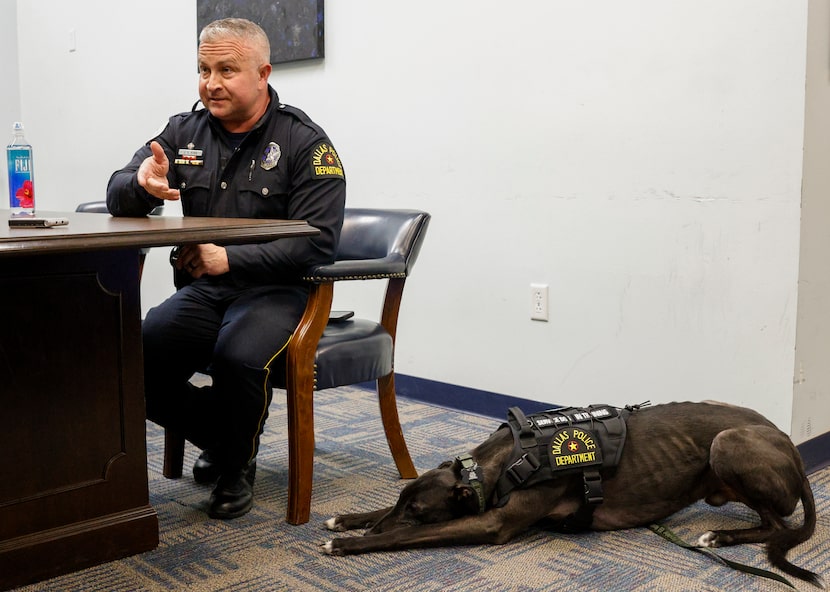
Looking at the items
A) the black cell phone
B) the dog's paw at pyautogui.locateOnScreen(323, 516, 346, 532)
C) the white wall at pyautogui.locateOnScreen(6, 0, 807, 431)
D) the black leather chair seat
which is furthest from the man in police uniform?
the white wall at pyautogui.locateOnScreen(6, 0, 807, 431)

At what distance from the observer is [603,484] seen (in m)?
1.97

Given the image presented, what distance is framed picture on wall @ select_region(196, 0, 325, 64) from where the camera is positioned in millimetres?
3461

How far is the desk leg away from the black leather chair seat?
44 centimetres

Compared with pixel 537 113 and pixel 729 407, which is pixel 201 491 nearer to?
pixel 729 407

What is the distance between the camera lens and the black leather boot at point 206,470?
2.35 metres

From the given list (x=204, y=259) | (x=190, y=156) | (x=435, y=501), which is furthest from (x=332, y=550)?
(x=190, y=156)

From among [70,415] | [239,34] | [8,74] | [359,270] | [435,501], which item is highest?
[8,74]

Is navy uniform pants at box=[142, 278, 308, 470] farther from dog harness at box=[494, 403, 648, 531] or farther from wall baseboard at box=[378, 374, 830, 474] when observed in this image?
wall baseboard at box=[378, 374, 830, 474]

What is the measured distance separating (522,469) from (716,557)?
17.5 inches

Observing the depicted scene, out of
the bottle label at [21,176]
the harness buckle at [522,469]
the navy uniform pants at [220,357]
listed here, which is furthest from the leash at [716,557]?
the bottle label at [21,176]

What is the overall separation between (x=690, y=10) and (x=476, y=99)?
793 millimetres

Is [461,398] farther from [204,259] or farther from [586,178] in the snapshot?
[204,259]

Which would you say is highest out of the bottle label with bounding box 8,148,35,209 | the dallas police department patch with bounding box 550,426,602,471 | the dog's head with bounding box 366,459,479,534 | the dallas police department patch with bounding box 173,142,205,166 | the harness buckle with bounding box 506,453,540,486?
the dallas police department patch with bounding box 173,142,205,166

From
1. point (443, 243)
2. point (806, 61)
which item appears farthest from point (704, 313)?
point (443, 243)
